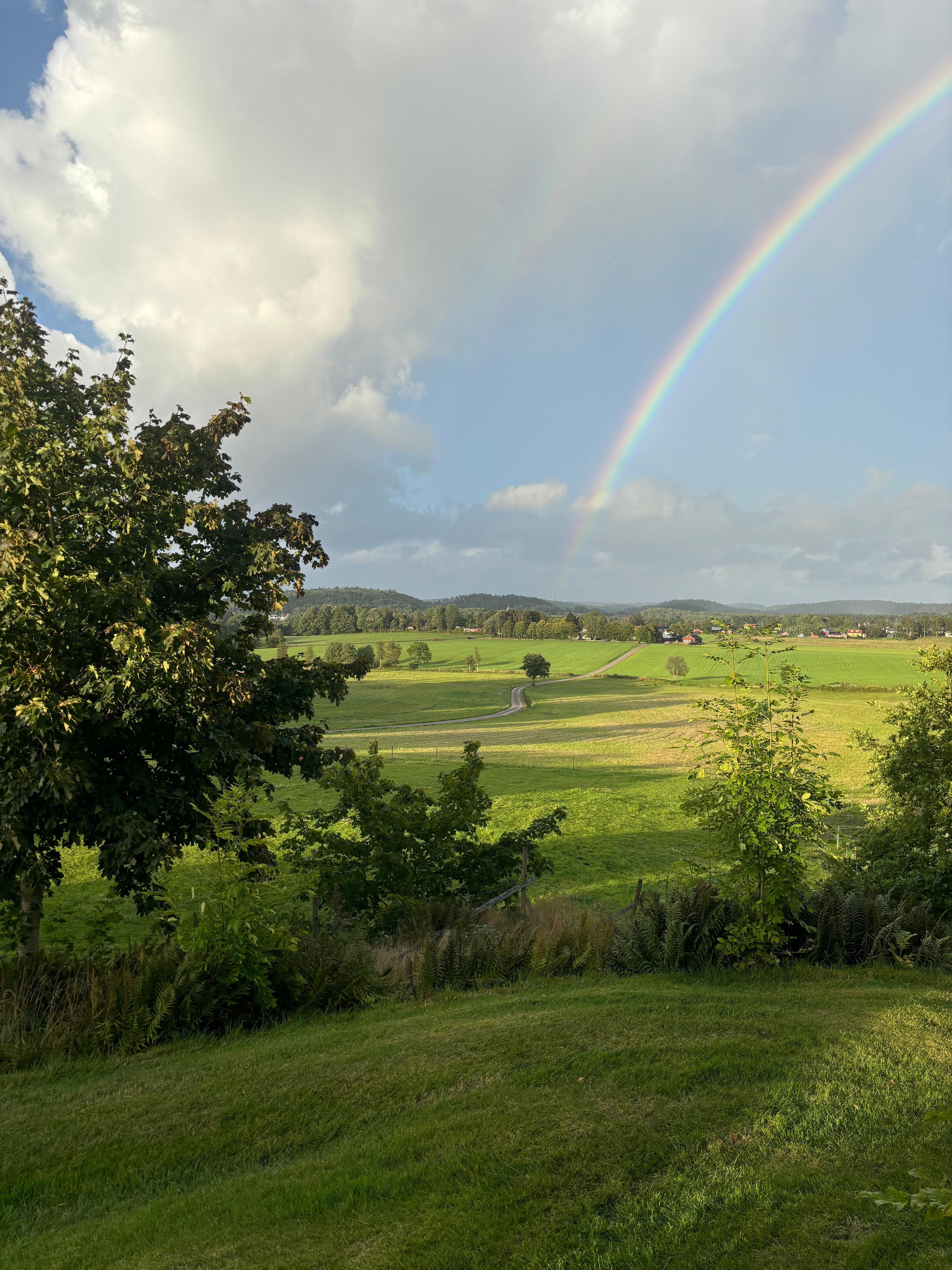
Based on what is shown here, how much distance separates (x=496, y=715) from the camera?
8738 cm

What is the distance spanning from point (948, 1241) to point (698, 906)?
20.0ft

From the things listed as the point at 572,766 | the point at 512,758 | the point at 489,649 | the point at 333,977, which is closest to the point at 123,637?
the point at 333,977

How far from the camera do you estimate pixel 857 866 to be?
51.7 feet

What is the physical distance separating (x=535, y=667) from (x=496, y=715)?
110 feet

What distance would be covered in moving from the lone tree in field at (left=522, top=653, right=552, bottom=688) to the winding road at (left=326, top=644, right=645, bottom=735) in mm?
2168

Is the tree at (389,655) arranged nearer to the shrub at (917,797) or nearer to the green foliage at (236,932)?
the shrub at (917,797)

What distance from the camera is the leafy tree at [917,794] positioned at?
13.3m

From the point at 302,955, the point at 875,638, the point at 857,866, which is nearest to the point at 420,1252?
the point at 302,955

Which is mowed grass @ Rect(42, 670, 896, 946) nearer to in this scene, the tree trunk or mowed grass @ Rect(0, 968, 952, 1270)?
the tree trunk

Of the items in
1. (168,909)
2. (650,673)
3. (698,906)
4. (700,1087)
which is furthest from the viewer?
(650,673)

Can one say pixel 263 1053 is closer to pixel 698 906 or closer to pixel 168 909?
pixel 168 909

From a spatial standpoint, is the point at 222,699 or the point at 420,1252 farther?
the point at 222,699

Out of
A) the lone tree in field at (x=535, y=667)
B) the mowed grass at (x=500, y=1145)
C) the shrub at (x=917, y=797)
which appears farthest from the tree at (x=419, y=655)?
the mowed grass at (x=500, y=1145)

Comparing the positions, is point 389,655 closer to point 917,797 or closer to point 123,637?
point 917,797
